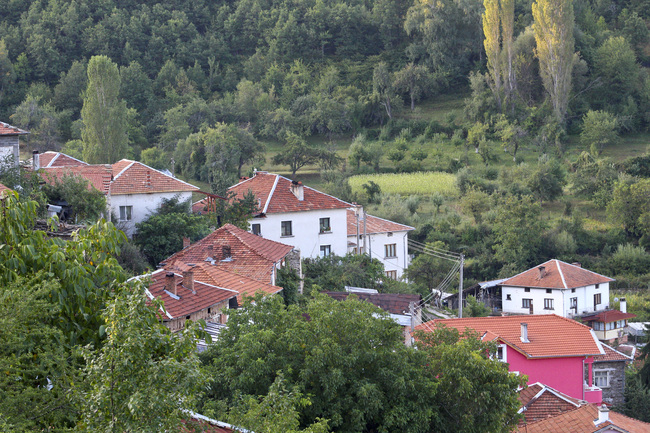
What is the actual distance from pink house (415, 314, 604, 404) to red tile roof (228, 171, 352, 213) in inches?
402

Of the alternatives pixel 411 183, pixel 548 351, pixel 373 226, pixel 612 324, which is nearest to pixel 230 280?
pixel 548 351

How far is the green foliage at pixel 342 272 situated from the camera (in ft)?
83.3

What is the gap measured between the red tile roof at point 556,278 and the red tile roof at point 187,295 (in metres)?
23.7

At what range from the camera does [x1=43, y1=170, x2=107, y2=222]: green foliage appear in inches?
853

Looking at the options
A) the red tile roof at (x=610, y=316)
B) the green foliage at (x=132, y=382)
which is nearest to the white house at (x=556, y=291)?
the red tile roof at (x=610, y=316)

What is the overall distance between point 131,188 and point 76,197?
498cm

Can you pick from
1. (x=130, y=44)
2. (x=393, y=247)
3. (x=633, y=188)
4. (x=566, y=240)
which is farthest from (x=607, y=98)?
(x=130, y=44)

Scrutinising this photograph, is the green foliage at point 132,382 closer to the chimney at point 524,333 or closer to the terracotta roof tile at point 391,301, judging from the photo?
the terracotta roof tile at point 391,301

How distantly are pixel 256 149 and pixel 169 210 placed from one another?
75.3 ft

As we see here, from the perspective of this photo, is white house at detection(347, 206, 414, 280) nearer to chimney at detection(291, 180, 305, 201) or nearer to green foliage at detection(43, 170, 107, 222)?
chimney at detection(291, 180, 305, 201)

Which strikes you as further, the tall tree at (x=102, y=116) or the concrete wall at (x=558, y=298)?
the tall tree at (x=102, y=116)

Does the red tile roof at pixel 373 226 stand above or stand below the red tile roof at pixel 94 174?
below

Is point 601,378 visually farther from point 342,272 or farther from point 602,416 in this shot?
point 602,416

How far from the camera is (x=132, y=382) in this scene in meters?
5.40
